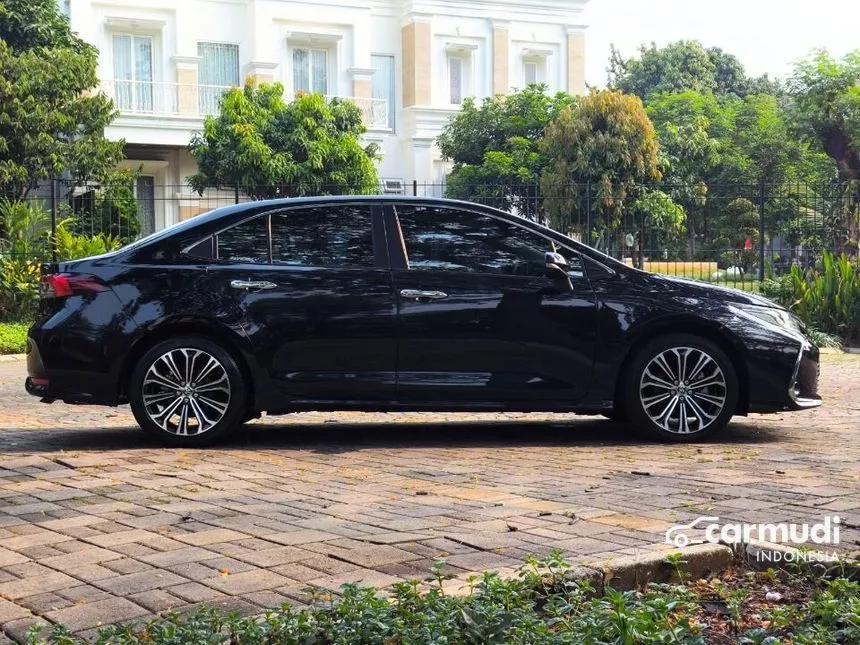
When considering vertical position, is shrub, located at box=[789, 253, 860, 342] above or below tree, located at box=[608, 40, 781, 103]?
below

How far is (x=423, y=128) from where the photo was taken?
4109 centimetres

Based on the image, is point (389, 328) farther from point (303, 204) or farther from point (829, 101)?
point (829, 101)

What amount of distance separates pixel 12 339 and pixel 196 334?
1023cm

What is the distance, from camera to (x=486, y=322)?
729cm

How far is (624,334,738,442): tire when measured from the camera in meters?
7.41

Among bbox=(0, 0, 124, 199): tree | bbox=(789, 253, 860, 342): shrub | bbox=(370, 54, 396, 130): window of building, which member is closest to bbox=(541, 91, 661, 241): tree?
bbox=(370, 54, 396, 130): window of building

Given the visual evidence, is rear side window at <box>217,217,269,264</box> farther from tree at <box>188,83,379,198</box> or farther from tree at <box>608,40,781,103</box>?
tree at <box>608,40,781,103</box>

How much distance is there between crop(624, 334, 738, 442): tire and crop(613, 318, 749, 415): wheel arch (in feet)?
0.15

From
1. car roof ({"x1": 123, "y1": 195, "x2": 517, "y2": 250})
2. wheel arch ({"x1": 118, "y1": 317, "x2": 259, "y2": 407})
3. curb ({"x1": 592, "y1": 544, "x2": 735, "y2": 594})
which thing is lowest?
curb ({"x1": 592, "y1": 544, "x2": 735, "y2": 594})

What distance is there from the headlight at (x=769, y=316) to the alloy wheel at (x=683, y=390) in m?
0.39

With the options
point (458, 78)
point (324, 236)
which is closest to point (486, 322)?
point (324, 236)

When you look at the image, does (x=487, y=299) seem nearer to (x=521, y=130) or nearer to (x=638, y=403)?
(x=638, y=403)

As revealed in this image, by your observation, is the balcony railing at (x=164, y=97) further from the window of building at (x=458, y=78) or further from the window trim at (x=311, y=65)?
the window of building at (x=458, y=78)

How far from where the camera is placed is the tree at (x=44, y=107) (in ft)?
91.6
